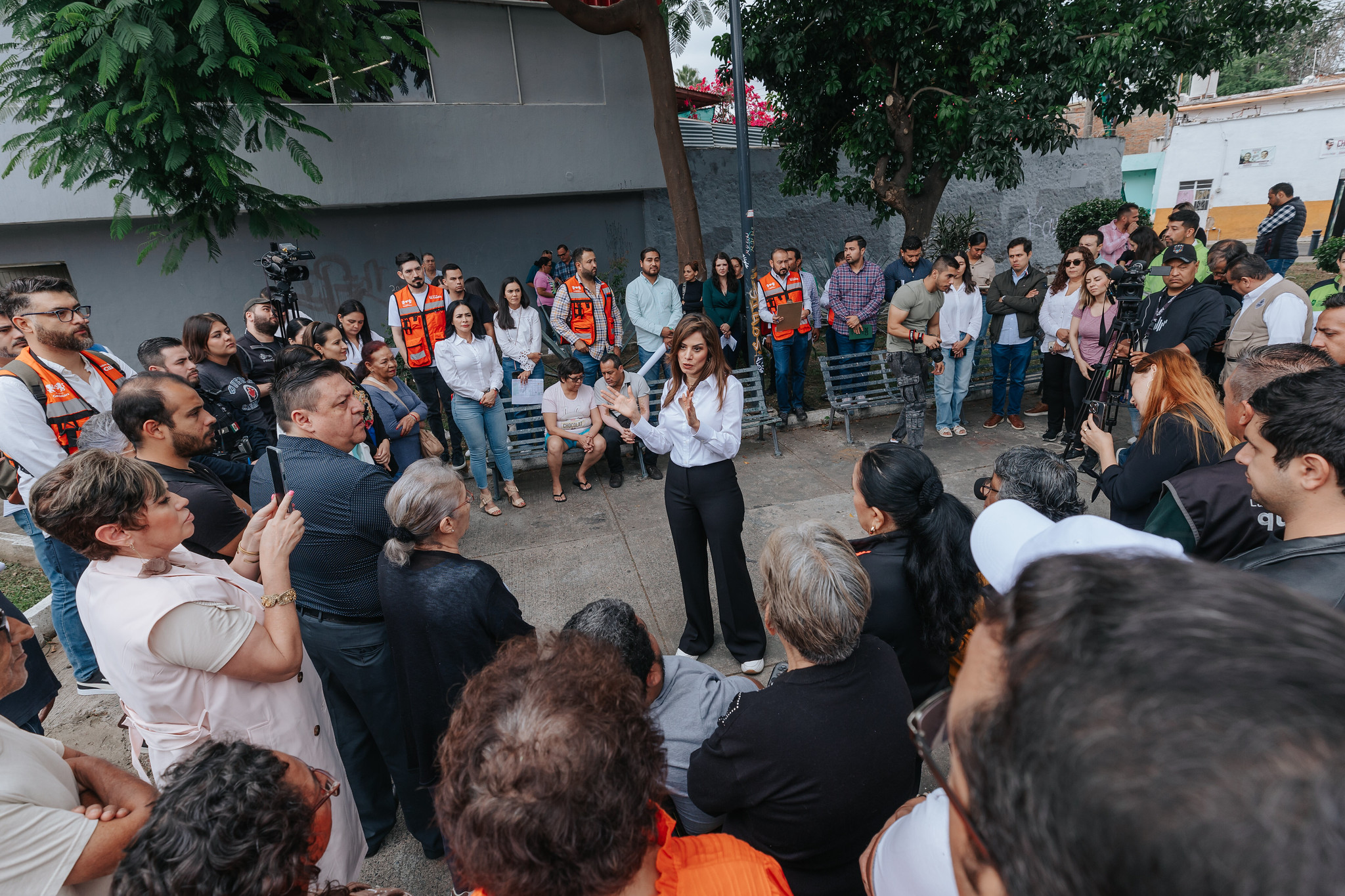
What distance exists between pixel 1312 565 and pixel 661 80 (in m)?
8.88

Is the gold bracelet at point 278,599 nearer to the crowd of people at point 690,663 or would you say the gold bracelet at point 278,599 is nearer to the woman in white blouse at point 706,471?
the crowd of people at point 690,663

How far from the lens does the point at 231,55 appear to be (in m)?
5.67

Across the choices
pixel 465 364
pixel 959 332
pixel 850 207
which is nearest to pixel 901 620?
pixel 465 364

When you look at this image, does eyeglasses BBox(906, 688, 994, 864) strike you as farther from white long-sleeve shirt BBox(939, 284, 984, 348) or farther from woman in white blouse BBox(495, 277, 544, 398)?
white long-sleeve shirt BBox(939, 284, 984, 348)

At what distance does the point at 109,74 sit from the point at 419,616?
5.99 m

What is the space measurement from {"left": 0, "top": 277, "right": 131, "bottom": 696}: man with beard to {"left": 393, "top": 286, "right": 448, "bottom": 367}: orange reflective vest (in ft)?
9.09

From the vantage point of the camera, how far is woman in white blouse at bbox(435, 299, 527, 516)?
211 inches

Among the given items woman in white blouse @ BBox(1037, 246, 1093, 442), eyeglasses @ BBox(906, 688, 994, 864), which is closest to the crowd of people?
eyeglasses @ BBox(906, 688, 994, 864)

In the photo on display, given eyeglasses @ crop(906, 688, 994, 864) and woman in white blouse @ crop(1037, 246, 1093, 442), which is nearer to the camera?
eyeglasses @ crop(906, 688, 994, 864)

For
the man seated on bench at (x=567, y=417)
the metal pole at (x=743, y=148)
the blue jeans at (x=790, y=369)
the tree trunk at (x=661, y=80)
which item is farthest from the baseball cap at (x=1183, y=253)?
the tree trunk at (x=661, y=80)

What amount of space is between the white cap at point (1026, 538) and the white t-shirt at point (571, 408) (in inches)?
176

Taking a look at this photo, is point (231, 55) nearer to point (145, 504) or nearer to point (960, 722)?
point (145, 504)

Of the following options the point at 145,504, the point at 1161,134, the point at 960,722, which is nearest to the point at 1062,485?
the point at 960,722

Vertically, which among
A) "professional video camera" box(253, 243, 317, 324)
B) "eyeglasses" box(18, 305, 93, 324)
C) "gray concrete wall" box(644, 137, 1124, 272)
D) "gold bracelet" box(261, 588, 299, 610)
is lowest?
"gold bracelet" box(261, 588, 299, 610)
